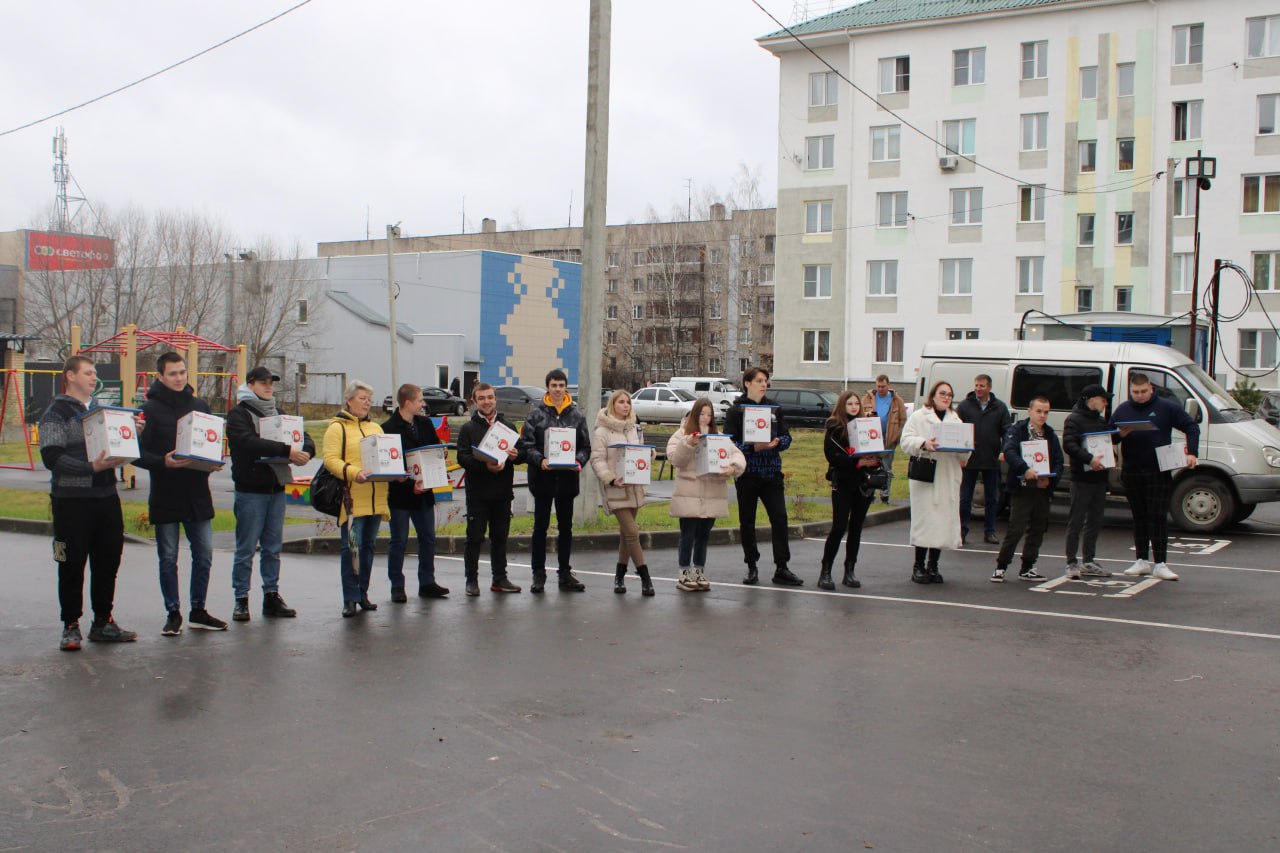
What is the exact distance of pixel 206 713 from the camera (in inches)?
240

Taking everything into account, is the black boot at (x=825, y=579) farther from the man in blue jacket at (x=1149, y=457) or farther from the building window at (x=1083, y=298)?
the building window at (x=1083, y=298)

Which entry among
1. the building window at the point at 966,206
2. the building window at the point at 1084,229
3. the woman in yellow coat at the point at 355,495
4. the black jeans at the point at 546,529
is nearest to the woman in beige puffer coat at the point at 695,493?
the black jeans at the point at 546,529

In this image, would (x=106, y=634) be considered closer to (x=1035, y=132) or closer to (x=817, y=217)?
(x=1035, y=132)

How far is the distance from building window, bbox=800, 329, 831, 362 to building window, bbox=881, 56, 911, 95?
36.9 ft

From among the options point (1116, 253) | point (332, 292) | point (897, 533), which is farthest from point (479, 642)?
point (332, 292)

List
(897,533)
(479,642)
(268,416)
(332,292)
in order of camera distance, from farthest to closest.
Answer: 1. (332,292)
2. (897,533)
3. (268,416)
4. (479,642)

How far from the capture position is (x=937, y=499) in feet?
34.8

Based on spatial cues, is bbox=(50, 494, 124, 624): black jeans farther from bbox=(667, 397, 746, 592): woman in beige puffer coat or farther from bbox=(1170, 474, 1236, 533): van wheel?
bbox=(1170, 474, 1236, 533): van wheel

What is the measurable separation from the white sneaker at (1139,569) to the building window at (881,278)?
41.6 meters

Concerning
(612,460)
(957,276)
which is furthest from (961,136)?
(612,460)

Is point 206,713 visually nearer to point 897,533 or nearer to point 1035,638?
point 1035,638

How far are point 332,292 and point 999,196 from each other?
112 feet

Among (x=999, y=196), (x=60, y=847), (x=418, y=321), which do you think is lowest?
(x=60, y=847)

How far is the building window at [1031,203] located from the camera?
48.5 metres
